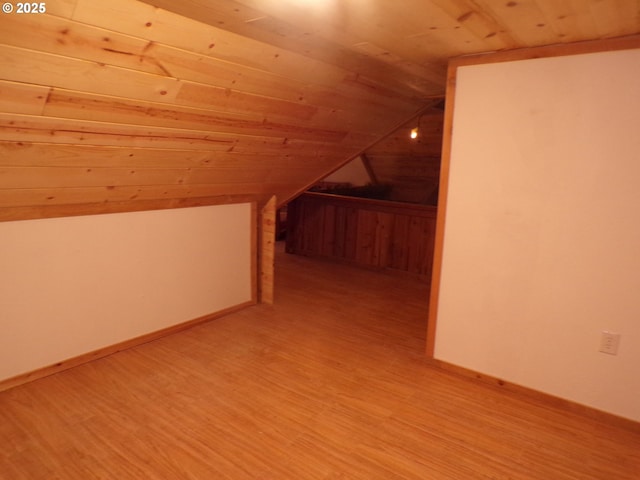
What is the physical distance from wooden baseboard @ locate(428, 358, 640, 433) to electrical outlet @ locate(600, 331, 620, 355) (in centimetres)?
34

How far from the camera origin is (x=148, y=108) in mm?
1939

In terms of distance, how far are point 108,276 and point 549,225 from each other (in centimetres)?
269

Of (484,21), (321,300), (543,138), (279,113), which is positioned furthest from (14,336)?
(543,138)

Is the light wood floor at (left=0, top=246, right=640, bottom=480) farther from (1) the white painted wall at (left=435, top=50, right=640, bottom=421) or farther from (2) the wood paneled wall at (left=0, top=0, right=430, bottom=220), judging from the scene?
(2) the wood paneled wall at (left=0, top=0, right=430, bottom=220)

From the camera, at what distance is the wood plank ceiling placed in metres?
1.51

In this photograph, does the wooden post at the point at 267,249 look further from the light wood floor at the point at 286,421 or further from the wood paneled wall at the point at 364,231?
the wood paneled wall at the point at 364,231

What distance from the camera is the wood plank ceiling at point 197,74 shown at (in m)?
1.51

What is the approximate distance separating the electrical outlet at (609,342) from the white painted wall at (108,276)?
265cm

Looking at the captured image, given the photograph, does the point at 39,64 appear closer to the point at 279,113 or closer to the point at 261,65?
the point at 261,65

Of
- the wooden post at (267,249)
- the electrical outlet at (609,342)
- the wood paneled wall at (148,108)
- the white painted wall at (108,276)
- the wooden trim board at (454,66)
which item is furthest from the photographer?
the wooden post at (267,249)

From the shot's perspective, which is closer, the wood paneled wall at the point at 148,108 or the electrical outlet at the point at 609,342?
the wood paneled wall at the point at 148,108

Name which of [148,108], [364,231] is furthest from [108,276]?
[364,231]

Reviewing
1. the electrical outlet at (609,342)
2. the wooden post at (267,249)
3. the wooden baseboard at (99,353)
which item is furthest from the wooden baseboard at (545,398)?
the wooden baseboard at (99,353)

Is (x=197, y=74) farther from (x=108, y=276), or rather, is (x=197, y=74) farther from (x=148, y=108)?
(x=108, y=276)
